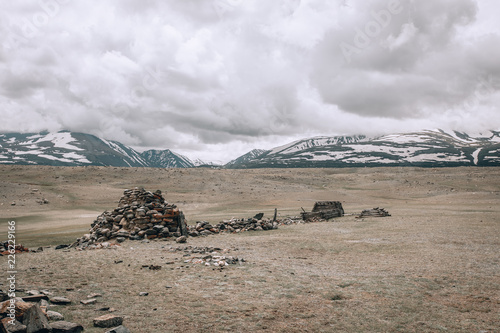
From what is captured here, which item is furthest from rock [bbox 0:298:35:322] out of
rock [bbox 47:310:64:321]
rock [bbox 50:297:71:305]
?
→ rock [bbox 50:297:71:305]

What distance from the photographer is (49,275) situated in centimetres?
1024

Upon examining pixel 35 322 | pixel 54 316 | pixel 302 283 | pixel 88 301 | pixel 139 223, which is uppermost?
pixel 35 322

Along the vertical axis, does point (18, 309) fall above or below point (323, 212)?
above

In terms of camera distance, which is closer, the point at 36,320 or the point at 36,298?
the point at 36,320

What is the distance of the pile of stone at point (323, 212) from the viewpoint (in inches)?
1334

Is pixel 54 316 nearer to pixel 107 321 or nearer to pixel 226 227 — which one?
pixel 107 321

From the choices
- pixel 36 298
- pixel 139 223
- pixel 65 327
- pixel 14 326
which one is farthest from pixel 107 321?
pixel 139 223

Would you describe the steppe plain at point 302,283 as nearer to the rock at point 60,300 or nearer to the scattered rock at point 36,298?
the rock at point 60,300

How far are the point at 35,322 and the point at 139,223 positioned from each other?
1631 cm

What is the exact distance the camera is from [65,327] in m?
5.86

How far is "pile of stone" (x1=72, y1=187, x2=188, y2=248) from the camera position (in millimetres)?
20359

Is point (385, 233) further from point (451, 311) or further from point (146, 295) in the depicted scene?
point (146, 295)

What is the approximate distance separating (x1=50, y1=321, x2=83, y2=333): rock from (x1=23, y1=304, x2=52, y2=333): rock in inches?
4.5

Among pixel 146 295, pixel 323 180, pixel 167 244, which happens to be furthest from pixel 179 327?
pixel 323 180
